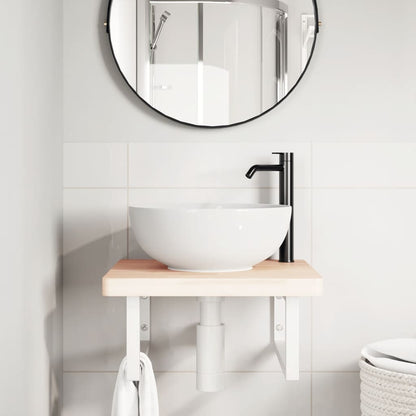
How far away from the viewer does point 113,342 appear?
1850 millimetres

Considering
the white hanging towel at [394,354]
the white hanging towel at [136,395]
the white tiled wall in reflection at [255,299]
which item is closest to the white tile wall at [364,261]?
the white tiled wall in reflection at [255,299]

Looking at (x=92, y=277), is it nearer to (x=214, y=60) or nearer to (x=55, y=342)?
(x=55, y=342)

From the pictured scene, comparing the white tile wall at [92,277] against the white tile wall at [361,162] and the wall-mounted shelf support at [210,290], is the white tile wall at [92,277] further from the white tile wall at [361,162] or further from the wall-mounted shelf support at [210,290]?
the white tile wall at [361,162]

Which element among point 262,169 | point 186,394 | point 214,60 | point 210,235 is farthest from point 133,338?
point 214,60

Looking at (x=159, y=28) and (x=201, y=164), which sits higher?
(x=159, y=28)

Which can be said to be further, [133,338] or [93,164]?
[93,164]

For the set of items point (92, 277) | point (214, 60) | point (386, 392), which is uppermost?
point (214, 60)

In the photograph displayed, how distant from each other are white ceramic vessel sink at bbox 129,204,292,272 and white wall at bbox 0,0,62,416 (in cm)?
28

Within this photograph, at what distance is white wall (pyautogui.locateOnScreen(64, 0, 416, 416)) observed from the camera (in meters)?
1.83

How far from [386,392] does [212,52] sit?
1.06 meters

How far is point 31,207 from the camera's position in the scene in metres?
1.49

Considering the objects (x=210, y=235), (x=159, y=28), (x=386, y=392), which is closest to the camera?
(x=210, y=235)

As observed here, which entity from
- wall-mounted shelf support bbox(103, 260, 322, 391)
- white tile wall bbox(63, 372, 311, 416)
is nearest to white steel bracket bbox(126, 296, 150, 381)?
wall-mounted shelf support bbox(103, 260, 322, 391)

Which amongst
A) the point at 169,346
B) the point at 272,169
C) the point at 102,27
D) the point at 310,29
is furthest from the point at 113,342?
the point at 310,29
